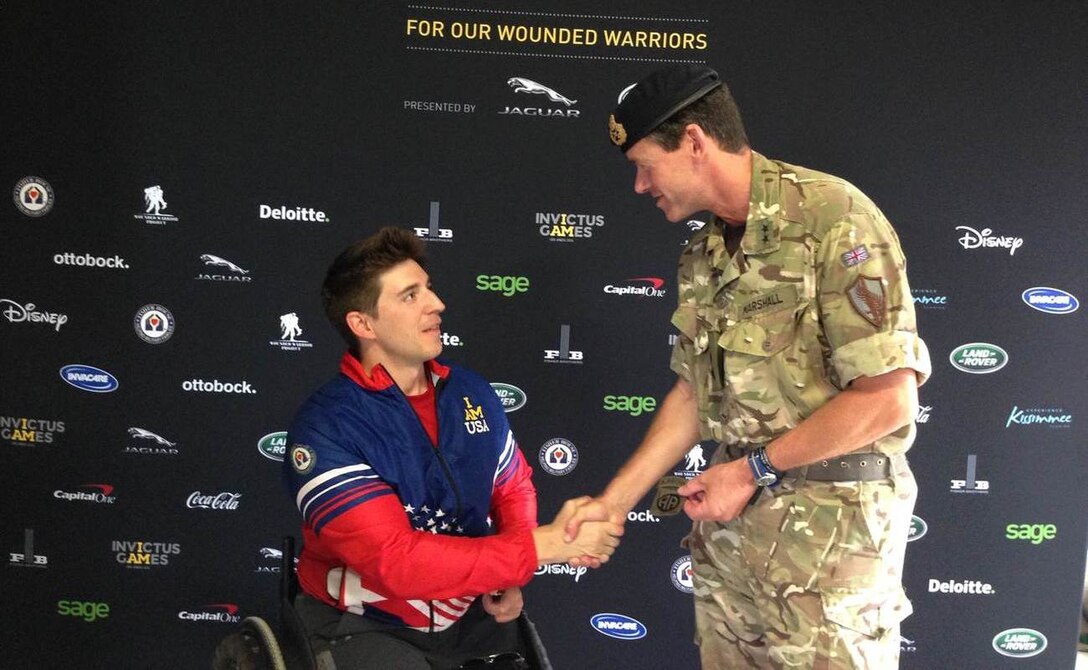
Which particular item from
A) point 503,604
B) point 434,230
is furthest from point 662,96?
point 434,230

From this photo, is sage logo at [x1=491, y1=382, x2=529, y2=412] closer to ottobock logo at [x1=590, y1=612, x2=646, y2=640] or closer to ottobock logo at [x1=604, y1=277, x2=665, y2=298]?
ottobock logo at [x1=604, y1=277, x2=665, y2=298]

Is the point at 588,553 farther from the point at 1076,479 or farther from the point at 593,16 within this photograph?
the point at 1076,479

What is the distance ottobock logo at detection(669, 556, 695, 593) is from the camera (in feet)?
11.8

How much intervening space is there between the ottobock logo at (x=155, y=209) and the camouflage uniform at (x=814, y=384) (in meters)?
2.15

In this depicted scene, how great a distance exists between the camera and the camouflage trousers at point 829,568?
196 cm

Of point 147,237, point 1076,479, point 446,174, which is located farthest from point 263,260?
point 1076,479

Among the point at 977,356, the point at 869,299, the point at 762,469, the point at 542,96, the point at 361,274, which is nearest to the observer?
the point at 869,299

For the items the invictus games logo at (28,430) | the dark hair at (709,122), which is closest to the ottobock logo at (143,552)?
the invictus games logo at (28,430)

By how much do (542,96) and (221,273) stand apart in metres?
1.26

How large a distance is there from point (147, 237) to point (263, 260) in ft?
1.33

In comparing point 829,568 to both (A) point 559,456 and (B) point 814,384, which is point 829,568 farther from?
(A) point 559,456

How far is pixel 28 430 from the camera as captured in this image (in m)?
3.47

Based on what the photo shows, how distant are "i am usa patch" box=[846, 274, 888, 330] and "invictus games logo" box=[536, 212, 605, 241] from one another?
64.5 inches

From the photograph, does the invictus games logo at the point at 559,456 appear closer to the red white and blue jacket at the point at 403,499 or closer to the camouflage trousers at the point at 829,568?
the red white and blue jacket at the point at 403,499
